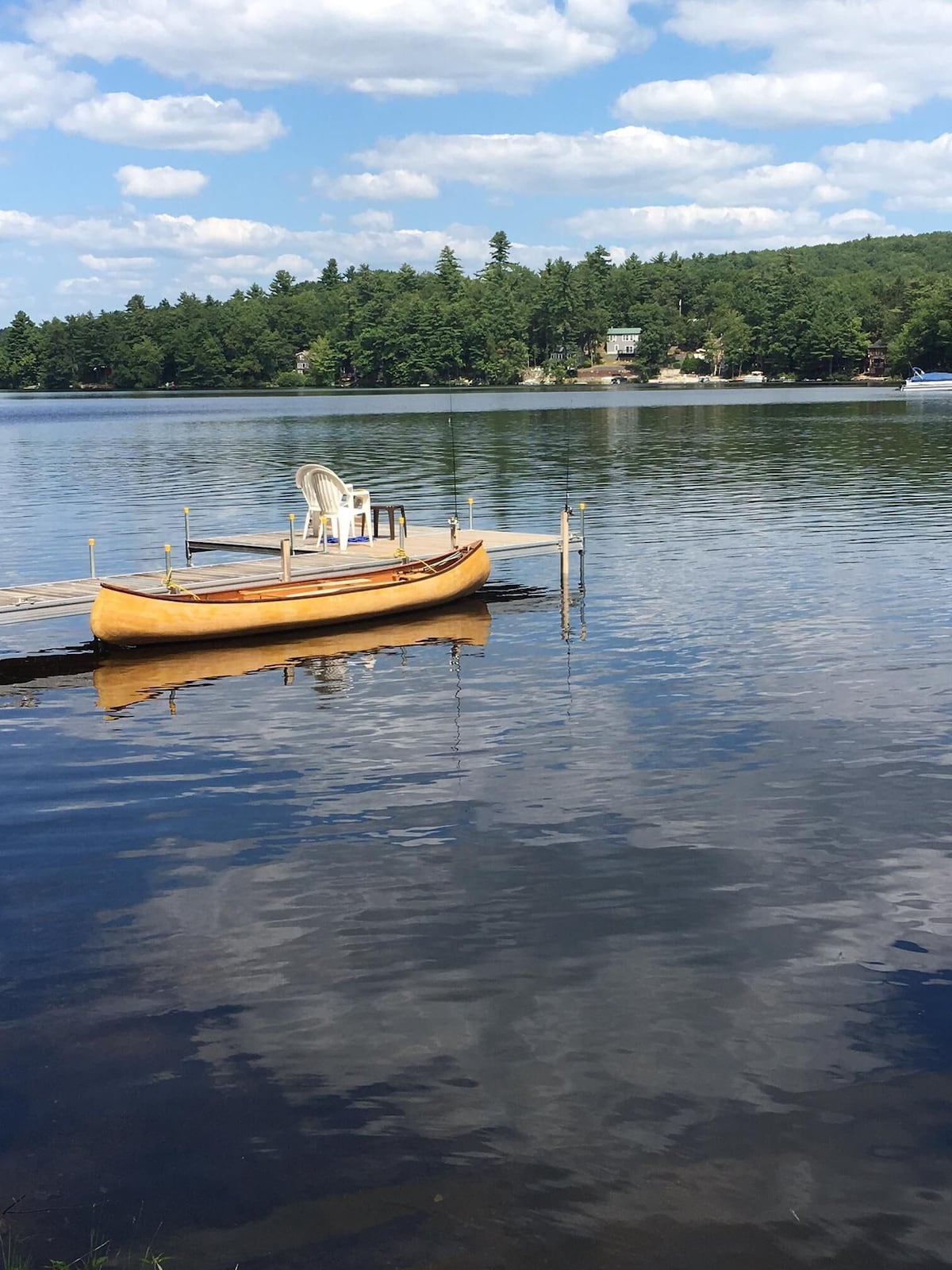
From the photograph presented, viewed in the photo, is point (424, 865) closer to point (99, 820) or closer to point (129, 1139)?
point (99, 820)

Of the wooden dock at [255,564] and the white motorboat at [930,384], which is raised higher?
the white motorboat at [930,384]

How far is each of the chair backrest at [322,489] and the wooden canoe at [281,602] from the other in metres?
3.28

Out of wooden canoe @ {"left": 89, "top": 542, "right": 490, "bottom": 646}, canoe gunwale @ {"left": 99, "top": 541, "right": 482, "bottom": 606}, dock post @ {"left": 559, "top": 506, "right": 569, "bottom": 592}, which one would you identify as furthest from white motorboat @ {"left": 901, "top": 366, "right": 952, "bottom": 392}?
wooden canoe @ {"left": 89, "top": 542, "right": 490, "bottom": 646}

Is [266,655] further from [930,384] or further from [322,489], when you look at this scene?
[930,384]

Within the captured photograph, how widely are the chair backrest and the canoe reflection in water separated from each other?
15.4 feet

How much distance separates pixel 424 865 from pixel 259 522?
33441 mm

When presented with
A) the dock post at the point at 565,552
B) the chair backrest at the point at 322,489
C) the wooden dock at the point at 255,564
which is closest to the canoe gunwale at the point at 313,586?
the wooden dock at the point at 255,564

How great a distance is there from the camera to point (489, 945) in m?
11.9

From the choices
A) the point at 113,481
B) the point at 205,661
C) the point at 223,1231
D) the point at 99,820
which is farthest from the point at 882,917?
the point at 113,481

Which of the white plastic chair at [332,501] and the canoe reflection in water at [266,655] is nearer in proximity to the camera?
the canoe reflection in water at [266,655]

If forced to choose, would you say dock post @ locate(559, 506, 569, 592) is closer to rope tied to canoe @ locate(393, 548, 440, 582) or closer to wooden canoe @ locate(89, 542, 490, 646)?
wooden canoe @ locate(89, 542, 490, 646)

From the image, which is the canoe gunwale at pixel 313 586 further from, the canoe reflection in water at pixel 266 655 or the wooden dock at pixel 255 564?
the canoe reflection in water at pixel 266 655

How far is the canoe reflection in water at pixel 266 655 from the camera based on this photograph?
76.1ft

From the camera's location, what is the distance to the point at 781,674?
73.6 ft
